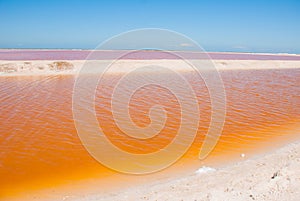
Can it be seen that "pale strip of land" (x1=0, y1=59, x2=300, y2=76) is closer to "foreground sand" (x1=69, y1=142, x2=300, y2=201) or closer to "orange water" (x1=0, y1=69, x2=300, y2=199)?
"orange water" (x1=0, y1=69, x2=300, y2=199)

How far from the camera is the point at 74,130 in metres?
7.64

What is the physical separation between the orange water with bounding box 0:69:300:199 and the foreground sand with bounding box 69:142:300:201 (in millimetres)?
921

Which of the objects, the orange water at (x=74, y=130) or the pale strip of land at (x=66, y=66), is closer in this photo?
the orange water at (x=74, y=130)

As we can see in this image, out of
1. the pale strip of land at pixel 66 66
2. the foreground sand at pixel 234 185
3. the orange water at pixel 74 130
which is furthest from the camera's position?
the pale strip of land at pixel 66 66

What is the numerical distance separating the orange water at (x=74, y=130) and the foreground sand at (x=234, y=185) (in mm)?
921

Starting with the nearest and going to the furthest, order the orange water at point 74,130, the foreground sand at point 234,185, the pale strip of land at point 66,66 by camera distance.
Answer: the foreground sand at point 234,185 < the orange water at point 74,130 < the pale strip of land at point 66,66

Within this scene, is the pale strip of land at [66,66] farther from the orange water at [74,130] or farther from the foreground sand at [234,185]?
the foreground sand at [234,185]

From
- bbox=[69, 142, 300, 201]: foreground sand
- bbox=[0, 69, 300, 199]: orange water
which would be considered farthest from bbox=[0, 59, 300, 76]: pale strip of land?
bbox=[69, 142, 300, 201]: foreground sand

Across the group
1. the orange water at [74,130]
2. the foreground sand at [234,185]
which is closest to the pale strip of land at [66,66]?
the orange water at [74,130]

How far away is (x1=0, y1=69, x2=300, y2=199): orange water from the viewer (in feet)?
17.5

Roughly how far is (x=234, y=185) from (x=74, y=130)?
4.64 m

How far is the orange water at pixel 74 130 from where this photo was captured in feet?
17.5

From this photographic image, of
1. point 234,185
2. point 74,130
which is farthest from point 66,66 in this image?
point 234,185

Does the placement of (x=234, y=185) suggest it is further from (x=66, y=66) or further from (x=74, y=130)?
(x=66, y=66)
